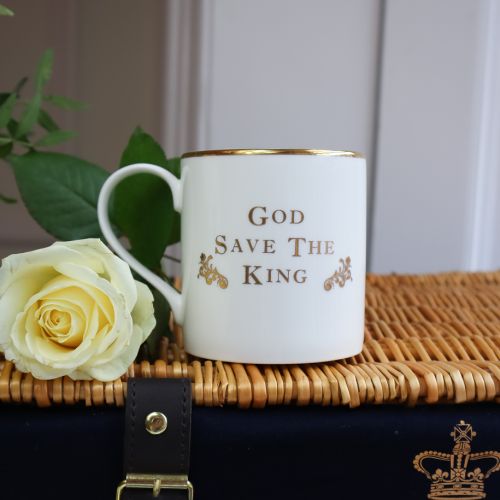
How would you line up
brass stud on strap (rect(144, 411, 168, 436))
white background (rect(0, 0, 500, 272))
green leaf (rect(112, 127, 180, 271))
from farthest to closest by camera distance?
white background (rect(0, 0, 500, 272)) → green leaf (rect(112, 127, 180, 271)) → brass stud on strap (rect(144, 411, 168, 436))

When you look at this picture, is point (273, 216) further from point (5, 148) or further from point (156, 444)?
point (5, 148)

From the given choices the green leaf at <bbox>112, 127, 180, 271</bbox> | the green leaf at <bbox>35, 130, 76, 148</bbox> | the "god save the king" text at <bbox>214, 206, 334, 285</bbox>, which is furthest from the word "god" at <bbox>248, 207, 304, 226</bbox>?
the green leaf at <bbox>35, 130, 76, 148</bbox>

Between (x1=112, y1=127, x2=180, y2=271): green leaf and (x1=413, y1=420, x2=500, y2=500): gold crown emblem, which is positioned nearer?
(x1=413, y1=420, x2=500, y2=500): gold crown emblem

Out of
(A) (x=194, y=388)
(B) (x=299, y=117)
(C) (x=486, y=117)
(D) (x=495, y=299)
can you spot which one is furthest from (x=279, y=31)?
(A) (x=194, y=388)

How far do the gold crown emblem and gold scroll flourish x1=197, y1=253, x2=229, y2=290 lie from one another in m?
0.15

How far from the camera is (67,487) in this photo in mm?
371

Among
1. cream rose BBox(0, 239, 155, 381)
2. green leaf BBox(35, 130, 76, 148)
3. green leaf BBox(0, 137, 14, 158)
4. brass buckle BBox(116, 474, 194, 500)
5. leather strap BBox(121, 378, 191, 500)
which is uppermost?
green leaf BBox(35, 130, 76, 148)

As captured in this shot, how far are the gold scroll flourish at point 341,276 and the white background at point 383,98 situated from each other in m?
0.44

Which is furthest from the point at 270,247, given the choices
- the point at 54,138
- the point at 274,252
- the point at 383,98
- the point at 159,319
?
the point at 383,98

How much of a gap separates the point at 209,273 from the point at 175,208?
0.06 meters

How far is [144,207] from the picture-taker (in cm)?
49

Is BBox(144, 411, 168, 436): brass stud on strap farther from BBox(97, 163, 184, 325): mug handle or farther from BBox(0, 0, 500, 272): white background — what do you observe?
BBox(0, 0, 500, 272): white background

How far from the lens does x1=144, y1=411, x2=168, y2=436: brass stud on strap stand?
359mm

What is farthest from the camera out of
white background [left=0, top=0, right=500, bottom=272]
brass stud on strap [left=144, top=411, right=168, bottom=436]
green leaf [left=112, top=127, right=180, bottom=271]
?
white background [left=0, top=0, right=500, bottom=272]
